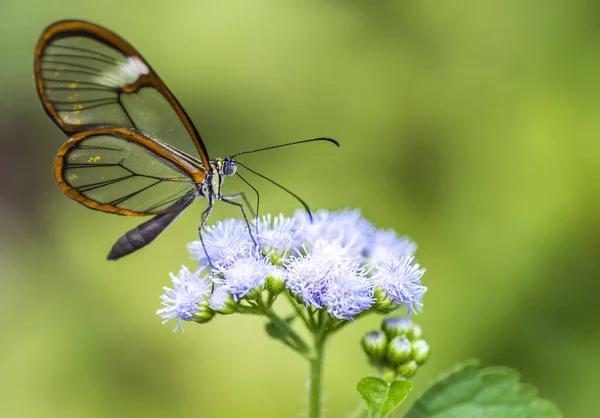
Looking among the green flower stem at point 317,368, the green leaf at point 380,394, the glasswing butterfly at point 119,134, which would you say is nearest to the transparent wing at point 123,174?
the glasswing butterfly at point 119,134

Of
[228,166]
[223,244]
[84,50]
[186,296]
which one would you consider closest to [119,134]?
[84,50]

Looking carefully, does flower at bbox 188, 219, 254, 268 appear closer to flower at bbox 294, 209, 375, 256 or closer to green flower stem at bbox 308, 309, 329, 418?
flower at bbox 294, 209, 375, 256

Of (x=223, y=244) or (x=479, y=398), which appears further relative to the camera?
(x=223, y=244)

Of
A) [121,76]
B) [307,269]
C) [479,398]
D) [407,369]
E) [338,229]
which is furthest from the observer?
[121,76]

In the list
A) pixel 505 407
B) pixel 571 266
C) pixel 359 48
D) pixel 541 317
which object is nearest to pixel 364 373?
pixel 541 317

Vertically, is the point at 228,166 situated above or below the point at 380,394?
above

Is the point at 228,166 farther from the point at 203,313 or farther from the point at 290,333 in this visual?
the point at 290,333

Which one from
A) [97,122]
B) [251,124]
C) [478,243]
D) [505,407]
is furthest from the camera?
[251,124]

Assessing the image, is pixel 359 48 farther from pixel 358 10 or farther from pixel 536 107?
pixel 536 107
